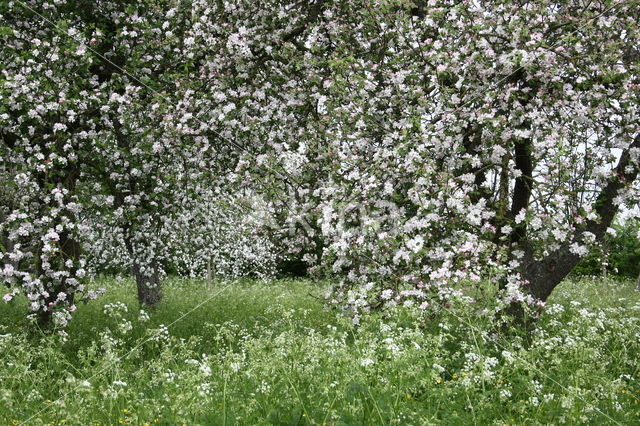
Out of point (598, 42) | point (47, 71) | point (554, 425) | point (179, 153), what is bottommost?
point (554, 425)

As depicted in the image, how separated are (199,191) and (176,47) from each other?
101 inches

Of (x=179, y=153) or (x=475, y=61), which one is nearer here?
(x=475, y=61)

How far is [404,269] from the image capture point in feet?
25.5

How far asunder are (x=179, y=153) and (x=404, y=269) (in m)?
4.78

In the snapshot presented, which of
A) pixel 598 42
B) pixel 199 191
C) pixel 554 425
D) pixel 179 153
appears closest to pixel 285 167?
pixel 179 153

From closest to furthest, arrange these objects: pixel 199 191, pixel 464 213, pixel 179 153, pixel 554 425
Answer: pixel 554 425, pixel 464 213, pixel 179 153, pixel 199 191

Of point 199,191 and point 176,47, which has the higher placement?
point 176,47

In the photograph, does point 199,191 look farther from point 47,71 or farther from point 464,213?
point 464,213

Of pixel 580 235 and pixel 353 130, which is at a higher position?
pixel 353 130

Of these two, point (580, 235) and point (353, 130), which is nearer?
Answer: point (580, 235)

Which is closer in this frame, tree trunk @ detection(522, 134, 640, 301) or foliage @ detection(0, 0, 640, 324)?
foliage @ detection(0, 0, 640, 324)

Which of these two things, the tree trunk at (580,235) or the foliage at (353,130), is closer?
the foliage at (353,130)

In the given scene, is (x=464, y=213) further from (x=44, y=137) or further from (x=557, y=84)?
(x=44, y=137)

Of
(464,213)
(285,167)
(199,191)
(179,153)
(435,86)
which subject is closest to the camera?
(464,213)
